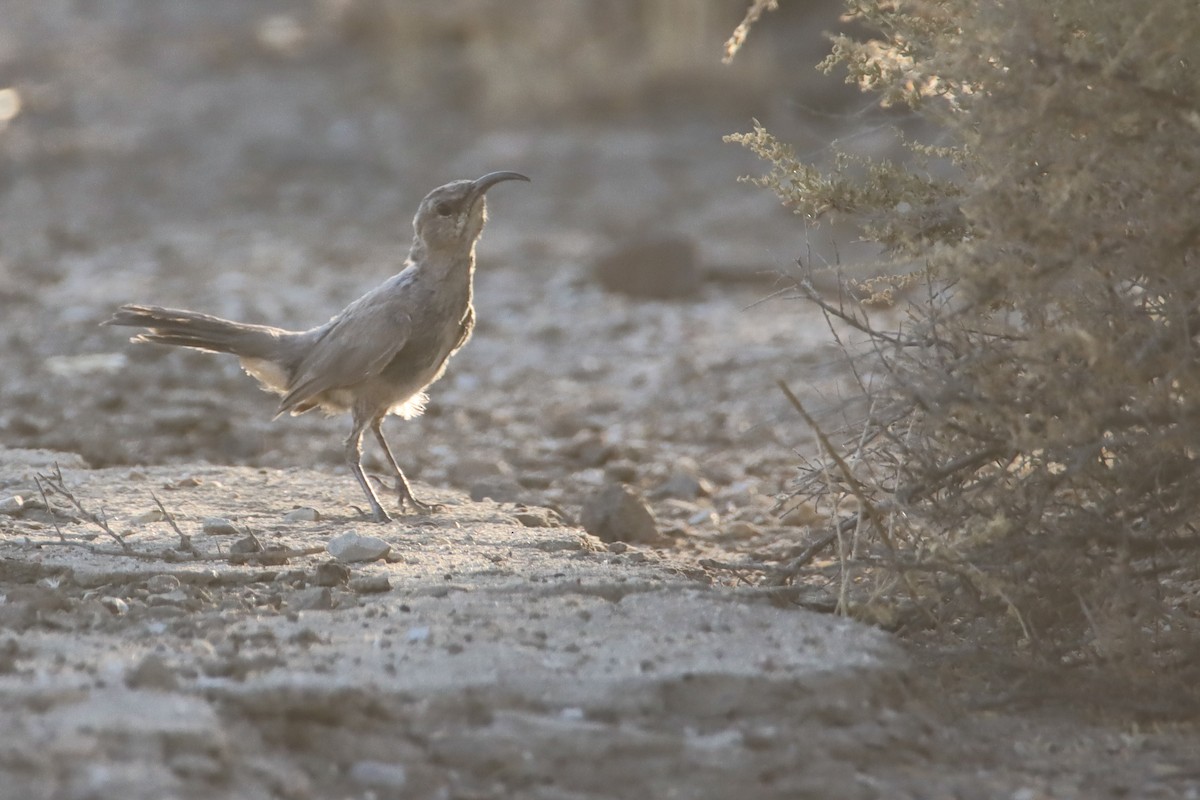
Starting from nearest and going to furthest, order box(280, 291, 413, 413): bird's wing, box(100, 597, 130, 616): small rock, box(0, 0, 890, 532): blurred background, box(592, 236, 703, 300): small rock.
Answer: box(100, 597, 130, 616): small rock < box(280, 291, 413, 413): bird's wing < box(0, 0, 890, 532): blurred background < box(592, 236, 703, 300): small rock

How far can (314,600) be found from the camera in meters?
3.96

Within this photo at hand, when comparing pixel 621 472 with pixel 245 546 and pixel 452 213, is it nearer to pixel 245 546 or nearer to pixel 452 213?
pixel 452 213

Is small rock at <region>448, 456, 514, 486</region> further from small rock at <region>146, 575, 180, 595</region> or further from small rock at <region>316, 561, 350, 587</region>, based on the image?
small rock at <region>146, 575, 180, 595</region>

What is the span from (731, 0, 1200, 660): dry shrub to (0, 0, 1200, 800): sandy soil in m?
0.21

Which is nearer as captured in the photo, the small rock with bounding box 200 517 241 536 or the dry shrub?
the dry shrub

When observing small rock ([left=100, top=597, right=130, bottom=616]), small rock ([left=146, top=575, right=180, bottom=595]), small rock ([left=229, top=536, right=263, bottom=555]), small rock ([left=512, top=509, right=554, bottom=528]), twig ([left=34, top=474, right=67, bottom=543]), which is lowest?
twig ([left=34, top=474, right=67, bottom=543])

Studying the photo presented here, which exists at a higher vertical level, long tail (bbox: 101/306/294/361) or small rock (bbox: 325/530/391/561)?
long tail (bbox: 101/306/294/361)

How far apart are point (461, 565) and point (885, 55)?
5.98 ft

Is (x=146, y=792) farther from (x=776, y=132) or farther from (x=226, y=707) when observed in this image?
(x=776, y=132)

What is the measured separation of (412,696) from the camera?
128 inches

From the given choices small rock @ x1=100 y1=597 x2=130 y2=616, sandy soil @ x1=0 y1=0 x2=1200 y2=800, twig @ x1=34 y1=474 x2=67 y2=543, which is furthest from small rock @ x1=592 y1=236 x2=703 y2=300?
small rock @ x1=100 y1=597 x2=130 y2=616

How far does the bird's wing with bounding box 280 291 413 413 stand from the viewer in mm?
5574

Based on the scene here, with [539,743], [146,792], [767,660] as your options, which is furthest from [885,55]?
[146,792]

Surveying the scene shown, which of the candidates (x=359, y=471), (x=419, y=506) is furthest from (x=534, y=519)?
(x=359, y=471)
